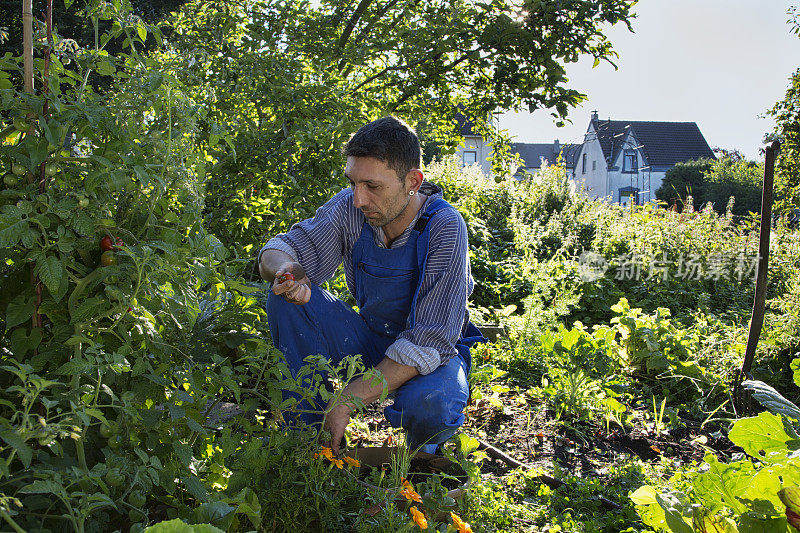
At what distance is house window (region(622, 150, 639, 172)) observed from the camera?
37.3 meters

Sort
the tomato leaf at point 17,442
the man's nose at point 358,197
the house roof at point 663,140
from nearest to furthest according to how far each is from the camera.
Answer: the tomato leaf at point 17,442, the man's nose at point 358,197, the house roof at point 663,140

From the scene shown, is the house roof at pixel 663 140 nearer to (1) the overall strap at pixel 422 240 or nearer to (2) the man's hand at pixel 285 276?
(1) the overall strap at pixel 422 240

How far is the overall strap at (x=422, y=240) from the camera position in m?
2.34

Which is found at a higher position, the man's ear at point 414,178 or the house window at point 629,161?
the house window at point 629,161

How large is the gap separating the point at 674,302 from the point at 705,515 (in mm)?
4856

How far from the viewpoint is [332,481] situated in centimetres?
173

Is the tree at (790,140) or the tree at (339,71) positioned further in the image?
the tree at (790,140)

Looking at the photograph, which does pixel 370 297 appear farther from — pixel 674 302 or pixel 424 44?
pixel 674 302

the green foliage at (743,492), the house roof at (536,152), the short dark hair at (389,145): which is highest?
the house roof at (536,152)

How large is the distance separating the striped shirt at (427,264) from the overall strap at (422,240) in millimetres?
18

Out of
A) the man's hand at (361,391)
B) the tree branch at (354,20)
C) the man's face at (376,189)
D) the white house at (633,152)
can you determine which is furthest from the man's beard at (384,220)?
the white house at (633,152)

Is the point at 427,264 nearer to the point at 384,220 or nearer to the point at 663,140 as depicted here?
the point at 384,220

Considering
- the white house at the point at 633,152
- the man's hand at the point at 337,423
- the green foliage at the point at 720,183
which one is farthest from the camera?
the white house at the point at 633,152

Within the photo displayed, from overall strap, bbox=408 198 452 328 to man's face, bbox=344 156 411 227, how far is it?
0.15 meters
